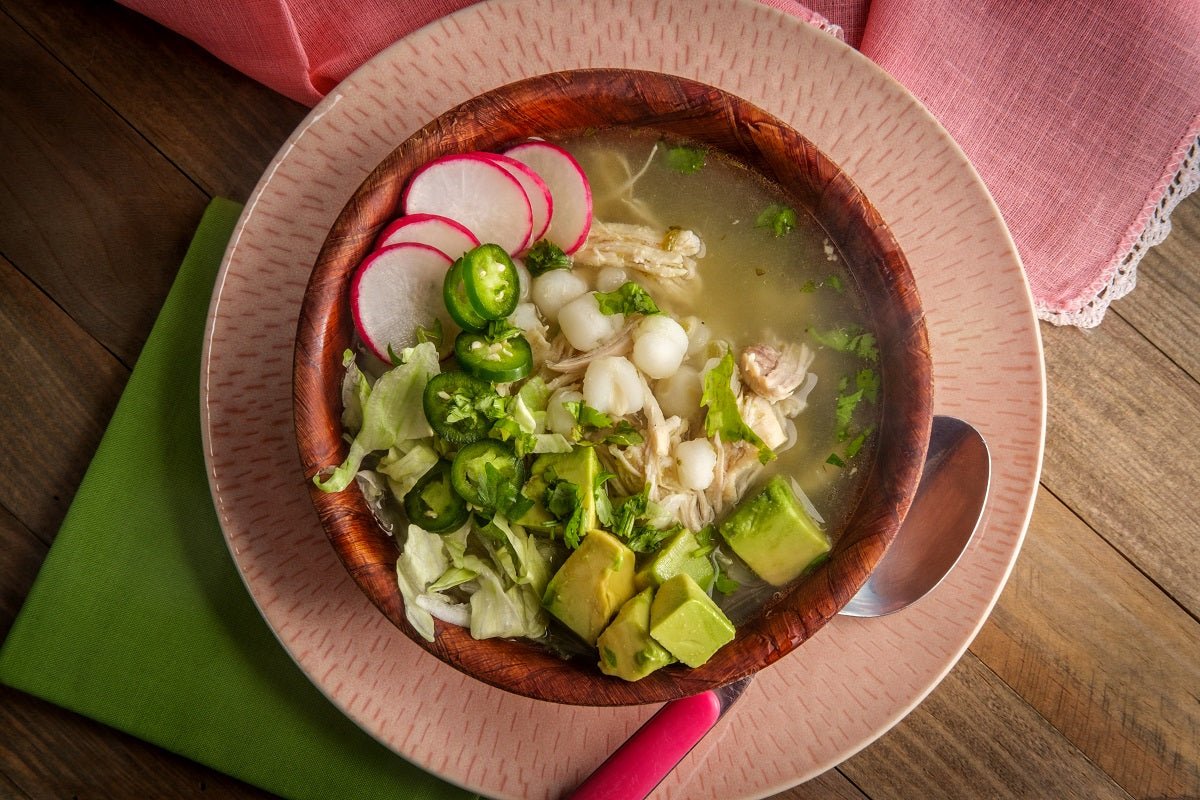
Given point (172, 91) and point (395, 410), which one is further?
point (172, 91)

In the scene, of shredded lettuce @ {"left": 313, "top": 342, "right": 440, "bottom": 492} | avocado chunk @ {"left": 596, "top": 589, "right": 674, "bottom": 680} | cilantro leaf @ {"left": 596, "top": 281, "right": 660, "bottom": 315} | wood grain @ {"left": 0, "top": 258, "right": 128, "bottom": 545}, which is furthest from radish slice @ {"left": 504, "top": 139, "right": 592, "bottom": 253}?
wood grain @ {"left": 0, "top": 258, "right": 128, "bottom": 545}

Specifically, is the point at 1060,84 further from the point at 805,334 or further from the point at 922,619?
the point at 922,619

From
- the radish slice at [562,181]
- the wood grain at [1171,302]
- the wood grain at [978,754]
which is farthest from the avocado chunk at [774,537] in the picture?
the wood grain at [1171,302]

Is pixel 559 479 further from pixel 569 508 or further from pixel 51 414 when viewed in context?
pixel 51 414

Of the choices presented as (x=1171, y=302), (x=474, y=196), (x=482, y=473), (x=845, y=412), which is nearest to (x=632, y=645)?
(x=482, y=473)

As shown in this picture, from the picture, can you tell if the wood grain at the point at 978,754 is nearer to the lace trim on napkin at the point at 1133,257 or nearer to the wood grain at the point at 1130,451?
the wood grain at the point at 1130,451
